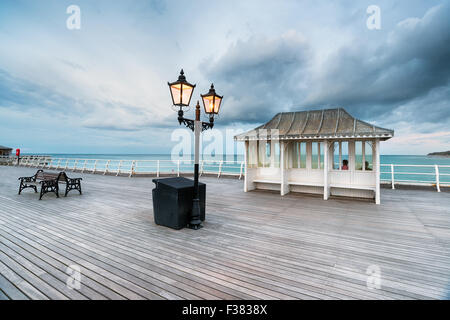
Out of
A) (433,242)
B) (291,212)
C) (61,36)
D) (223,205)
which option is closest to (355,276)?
(433,242)

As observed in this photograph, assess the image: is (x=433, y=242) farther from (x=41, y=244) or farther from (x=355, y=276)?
(x=41, y=244)

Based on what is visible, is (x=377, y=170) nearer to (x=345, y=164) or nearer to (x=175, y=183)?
(x=345, y=164)

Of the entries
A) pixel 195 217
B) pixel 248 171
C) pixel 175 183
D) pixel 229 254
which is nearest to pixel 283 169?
pixel 248 171

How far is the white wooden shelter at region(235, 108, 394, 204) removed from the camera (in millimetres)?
6469

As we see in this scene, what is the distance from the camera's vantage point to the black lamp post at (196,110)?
3.69 metres

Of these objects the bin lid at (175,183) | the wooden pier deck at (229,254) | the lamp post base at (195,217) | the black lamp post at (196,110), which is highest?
the black lamp post at (196,110)

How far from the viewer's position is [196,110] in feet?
13.3

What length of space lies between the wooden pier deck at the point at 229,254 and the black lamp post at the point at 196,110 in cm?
44

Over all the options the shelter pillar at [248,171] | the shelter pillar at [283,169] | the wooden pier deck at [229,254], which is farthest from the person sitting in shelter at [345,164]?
the shelter pillar at [248,171]

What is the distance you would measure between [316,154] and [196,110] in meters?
5.53

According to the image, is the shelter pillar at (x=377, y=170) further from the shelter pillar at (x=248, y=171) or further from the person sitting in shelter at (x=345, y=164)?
the shelter pillar at (x=248, y=171)

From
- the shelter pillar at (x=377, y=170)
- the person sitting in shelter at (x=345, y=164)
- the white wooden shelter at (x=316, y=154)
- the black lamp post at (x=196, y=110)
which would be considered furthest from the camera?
the person sitting in shelter at (x=345, y=164)

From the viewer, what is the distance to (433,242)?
3.13m

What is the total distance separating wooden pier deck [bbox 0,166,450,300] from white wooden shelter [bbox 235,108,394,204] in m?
1.91
